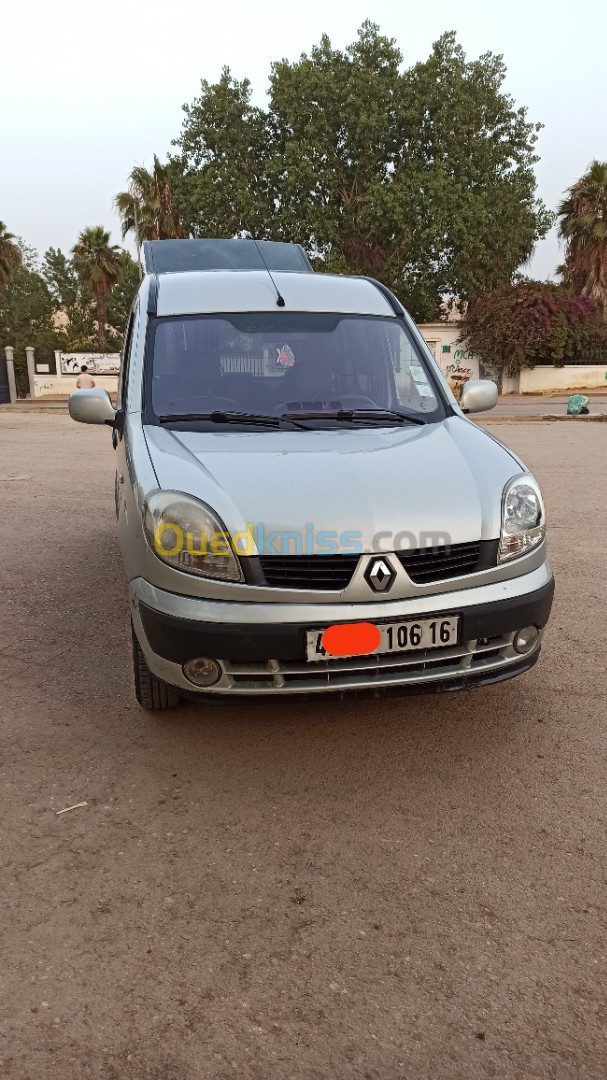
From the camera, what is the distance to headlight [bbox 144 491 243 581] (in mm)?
2799

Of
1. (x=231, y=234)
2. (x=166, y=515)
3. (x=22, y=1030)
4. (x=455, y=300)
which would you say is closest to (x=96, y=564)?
(x=166, y=515)

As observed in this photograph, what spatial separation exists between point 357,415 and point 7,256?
37733mm

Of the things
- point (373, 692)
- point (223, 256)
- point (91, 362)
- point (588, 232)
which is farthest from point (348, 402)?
point (588, 232)

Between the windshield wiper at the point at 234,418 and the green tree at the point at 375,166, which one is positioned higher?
the green tree at the point at 375,166

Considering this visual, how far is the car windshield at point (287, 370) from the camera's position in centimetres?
376

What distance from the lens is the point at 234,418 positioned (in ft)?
11.9

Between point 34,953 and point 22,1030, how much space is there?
25cm

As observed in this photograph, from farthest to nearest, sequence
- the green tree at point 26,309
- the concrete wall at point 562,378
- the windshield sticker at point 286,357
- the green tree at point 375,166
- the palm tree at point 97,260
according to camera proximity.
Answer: the green tree at point 26,309
the palm tree at point 97,260
the concrete wall at point 562,378
the green tree at point 375,166
the windshield sticker at point 286,357

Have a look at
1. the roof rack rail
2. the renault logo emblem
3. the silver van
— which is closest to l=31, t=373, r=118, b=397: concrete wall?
the roof rack rail

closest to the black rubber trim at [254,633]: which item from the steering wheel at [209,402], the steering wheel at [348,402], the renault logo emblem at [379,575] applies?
the renault logo emblem at [379,575]

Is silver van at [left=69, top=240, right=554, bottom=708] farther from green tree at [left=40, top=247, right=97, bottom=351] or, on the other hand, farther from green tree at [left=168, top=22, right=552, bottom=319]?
green tree at [left=40, top=247, right=97, bottom=351]

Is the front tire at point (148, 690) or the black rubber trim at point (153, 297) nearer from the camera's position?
the front tire at point (148, 690)

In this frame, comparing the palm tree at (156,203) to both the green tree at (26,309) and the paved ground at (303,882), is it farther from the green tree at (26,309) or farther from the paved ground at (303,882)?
the paved ground at (303,882)

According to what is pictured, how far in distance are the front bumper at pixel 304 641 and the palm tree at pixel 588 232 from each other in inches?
1577
